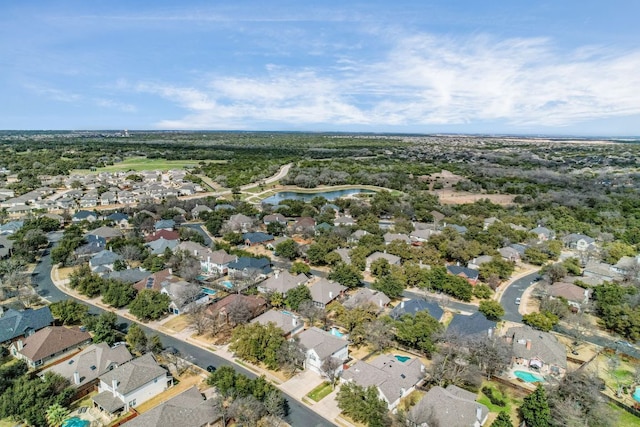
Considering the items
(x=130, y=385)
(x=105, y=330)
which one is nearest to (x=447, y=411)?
(x=130, y=385)

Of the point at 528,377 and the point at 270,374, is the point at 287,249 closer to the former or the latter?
the point at 270,374

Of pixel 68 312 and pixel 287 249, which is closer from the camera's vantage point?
pixel 68 312

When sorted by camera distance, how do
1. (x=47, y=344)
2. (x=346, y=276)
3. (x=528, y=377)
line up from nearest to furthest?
(x=528, y=377), (x=47, y=344), (x=346, y=276)

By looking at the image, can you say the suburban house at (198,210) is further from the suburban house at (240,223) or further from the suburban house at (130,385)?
the suburban house at (130,385)

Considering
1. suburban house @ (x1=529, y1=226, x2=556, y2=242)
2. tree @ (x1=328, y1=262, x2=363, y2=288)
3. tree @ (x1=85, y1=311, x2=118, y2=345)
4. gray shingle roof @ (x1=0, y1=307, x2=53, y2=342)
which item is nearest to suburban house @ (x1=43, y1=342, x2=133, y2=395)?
tree @ (x1=85, y1=311, x2=118, y2=345)

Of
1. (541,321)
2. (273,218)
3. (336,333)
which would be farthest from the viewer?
(273,218)

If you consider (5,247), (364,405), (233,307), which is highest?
(233,307)

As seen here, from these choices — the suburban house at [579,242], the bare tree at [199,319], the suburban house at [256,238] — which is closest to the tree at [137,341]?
the bare tree at [199,319]
